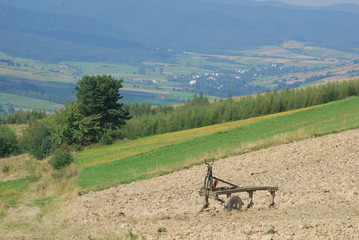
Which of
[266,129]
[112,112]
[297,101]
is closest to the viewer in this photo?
[266,129]

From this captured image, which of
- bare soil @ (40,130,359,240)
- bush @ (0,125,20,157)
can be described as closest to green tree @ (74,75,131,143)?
bush @ (0,125,20,157)

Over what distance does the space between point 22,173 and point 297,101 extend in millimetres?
47704

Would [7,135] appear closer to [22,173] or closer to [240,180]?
[22,173]

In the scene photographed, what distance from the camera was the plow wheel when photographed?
720 inches

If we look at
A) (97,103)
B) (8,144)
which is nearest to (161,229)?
(97,103)

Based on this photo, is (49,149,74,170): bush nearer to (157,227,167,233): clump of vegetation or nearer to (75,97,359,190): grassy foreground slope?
(75,97,359,190): grassy foreground slope

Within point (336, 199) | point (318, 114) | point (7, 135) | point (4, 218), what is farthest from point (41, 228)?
point (7, 135)

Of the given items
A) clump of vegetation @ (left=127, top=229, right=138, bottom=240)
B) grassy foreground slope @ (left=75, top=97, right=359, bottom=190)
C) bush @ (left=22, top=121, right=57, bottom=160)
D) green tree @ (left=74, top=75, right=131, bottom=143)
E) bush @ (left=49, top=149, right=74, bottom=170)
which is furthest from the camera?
green tree @ (left=74, top=75, right=131, bottom=143)

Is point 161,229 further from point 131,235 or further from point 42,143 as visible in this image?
point 42,143

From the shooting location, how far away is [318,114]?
48750 millimetres

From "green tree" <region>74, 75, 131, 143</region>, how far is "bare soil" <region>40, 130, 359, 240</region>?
3681 cm

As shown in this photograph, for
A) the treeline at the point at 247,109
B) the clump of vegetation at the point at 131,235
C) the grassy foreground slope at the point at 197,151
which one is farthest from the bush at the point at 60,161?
the treeline at the point at 247,109

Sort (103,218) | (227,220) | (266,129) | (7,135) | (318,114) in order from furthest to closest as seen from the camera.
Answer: (7,135), (318,114), (266,129), (103,218), (227,220)

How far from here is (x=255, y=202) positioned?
787 inches
